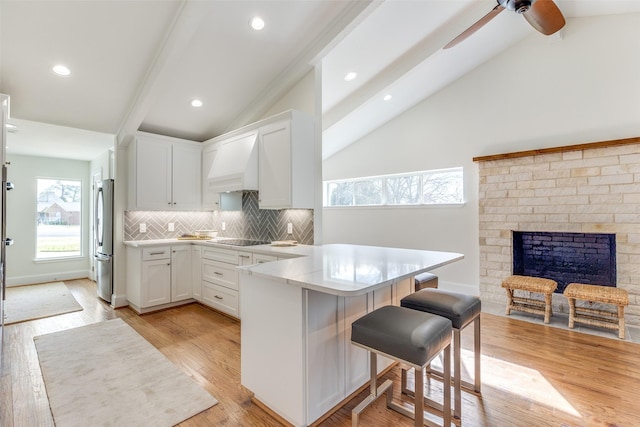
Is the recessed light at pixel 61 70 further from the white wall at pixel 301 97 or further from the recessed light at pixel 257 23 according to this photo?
the white wall at pixel 301 97

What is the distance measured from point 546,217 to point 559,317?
1.24 m

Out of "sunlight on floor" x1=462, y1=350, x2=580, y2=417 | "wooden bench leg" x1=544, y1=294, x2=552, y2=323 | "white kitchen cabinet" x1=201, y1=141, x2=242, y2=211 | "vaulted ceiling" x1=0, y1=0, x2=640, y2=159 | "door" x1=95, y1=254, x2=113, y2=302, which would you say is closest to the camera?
"sunlight on floor" x1=462, y1=350, x2=580, y2=417

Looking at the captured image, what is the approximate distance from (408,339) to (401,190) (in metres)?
4.22

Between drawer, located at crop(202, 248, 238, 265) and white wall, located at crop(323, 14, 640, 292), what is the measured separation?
2845mm

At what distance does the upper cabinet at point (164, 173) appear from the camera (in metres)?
4.13

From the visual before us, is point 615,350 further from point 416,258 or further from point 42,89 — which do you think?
point 42,89

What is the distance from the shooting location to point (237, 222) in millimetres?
4590

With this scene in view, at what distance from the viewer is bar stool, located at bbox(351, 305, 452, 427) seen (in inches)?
54.2

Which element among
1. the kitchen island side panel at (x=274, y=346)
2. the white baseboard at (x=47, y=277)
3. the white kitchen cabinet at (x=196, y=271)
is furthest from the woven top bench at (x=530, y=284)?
the white baseboard at (x=47, y=277)

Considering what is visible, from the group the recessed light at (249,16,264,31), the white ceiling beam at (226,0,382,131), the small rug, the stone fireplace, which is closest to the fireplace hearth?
the stone fireplace

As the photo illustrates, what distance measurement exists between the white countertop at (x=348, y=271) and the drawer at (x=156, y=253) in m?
2.60

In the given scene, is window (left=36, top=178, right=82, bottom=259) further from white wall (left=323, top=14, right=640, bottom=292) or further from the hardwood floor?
white wall (left=323, top=14, right=640, bottom=292)

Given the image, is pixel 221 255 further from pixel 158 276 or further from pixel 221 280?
pixel 158 276

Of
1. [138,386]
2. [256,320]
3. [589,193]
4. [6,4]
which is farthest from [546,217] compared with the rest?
[6,4]
